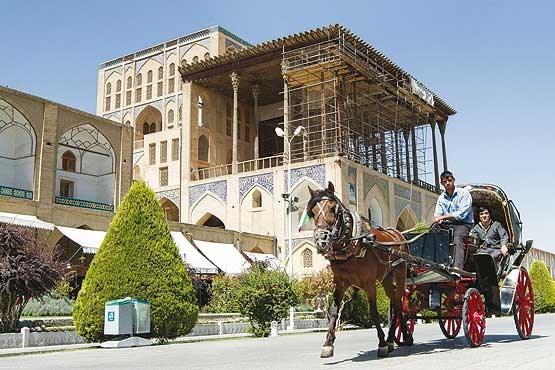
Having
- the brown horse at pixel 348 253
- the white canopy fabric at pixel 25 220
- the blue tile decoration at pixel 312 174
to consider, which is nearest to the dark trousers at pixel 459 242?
the brown horse at pixel 348 253

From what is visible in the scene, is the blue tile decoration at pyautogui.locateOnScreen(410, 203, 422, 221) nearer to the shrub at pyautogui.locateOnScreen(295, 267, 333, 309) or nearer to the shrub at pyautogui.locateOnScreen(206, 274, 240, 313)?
the shrub at pyautogui.locateOnScreen(206, 274, 240, 313)

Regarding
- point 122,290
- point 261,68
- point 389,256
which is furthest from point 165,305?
point 261,68

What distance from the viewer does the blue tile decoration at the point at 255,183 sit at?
31656mm

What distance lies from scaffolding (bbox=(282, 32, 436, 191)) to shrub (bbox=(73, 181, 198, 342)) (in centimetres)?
1915

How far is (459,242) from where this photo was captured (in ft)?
24.1

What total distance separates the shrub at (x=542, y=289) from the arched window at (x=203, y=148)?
1888 cm

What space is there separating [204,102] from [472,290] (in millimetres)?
31100

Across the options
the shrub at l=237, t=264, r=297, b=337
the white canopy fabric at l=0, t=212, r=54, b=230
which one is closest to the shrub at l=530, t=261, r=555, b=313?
the shrub at l=237, t=264, r=297, b=337

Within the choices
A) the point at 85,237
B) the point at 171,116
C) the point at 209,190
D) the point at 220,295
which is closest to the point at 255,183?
the point at 209,190

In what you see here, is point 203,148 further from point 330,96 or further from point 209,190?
point 330,96

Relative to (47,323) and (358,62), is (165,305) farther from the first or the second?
(358,62)

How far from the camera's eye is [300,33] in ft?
101

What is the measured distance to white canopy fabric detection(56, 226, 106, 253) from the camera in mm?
21448

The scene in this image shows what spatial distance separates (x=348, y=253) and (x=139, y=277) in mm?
5611
